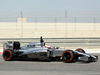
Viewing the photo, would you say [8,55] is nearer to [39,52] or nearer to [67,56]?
[39,52]

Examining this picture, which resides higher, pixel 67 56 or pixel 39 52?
pixel 39 52

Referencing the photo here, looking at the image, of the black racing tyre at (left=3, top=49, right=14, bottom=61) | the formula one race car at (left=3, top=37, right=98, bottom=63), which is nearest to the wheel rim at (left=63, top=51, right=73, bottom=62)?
the formula one race car at (left=3, top=37, right=98, bottom=63)

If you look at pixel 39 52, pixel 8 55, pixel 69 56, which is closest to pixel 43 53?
pixel 39 52

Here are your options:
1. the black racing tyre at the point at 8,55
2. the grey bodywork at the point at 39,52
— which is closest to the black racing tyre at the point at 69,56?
the grey bodywork at the point at 39,52

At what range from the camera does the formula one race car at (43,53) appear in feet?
37.2

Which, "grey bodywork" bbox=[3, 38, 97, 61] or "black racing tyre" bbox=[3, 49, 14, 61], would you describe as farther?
Answer: "black racing tyre" bbox=[3, 49, 14, 61]

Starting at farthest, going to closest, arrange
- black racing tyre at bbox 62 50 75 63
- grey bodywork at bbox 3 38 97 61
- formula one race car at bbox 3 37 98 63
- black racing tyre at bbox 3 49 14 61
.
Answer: black racing tyre at bbox 3 49 14 61, grey bodywork at bbox 3 38 97 61, formula one race car at bbox 3 37 98 63, black racing tyre at bbox 62 50 75 63

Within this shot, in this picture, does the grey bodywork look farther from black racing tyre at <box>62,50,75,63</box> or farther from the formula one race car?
black racing tyre at <box>62,50,75,63</box>

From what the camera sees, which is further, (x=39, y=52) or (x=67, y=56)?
(x=39, y=52)

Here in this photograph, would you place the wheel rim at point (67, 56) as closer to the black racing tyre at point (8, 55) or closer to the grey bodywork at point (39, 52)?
the grey bodywork at point (39, 52)

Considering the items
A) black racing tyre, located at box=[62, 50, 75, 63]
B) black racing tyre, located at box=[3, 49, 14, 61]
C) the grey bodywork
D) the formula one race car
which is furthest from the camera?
black racing tyre, located at box=[3, 49, 14, 61]

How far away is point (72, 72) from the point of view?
9.15m

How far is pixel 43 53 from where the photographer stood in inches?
470

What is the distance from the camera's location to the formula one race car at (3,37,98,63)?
11344 millimetres
